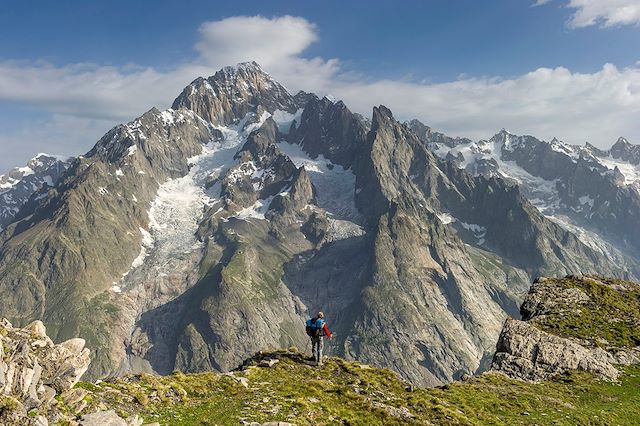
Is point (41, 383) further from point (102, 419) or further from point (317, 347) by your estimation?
point (317, 347)

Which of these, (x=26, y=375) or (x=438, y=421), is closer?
(x=26, y=375)

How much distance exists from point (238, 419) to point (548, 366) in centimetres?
3897

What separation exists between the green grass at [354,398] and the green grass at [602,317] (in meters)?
8.74

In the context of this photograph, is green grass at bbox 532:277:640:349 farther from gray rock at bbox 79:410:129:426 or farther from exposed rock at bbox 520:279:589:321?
gray rock at bbox 79:410:129:426

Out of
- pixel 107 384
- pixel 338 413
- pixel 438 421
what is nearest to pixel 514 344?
pixel 438 421

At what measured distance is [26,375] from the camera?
26219 millimetres

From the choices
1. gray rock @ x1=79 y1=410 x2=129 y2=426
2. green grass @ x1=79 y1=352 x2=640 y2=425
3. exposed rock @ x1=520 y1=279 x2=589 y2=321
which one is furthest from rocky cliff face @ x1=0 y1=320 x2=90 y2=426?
exposed rock @ x1=520 y1=279 x2=589 y2=321

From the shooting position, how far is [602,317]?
213ft

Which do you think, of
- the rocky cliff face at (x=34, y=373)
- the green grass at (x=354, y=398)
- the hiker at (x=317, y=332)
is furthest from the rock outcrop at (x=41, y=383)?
the hiker at (x=317, y=332)

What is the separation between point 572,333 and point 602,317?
28.2ft

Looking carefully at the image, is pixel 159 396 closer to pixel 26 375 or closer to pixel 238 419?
pixel 238 419

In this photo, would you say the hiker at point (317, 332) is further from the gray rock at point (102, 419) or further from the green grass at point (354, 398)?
→ the gray rock at point (102, 419)

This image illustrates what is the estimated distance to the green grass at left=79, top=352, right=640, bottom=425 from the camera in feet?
106

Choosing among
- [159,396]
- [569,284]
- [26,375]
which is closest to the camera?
[26,375]
